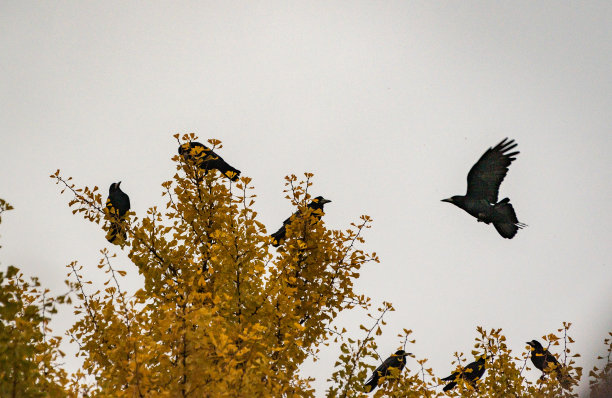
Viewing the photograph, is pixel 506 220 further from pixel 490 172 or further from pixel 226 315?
pixel 226 315

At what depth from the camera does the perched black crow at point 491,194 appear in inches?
390

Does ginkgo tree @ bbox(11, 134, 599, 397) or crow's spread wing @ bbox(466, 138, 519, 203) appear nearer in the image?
ginkgo tree @ bbox(11, 134, 599, 397)

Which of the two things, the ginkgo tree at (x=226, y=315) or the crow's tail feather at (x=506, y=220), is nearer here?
the ginkgo tree at (x=226, y=315)

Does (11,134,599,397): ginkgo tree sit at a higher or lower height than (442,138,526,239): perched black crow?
lower

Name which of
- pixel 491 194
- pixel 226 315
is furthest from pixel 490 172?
pixel 226 315

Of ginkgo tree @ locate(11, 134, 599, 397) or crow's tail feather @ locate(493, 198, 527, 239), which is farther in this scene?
crow's tail feather @ locate(493, 198, 527, 239)

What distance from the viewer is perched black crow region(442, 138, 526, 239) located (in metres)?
9.91

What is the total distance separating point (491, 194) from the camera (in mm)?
10430

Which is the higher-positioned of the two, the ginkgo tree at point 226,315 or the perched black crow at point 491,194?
the perched black crow at point 491,194

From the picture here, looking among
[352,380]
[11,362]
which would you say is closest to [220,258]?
[352,380]

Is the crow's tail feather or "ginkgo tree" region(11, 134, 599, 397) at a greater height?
the crow's tail feather

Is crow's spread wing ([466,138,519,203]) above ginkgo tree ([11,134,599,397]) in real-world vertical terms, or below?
above

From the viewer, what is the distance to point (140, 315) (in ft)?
16.3

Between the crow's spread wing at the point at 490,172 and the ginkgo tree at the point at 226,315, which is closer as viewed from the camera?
the ginkgo tree at the point at 226,315
